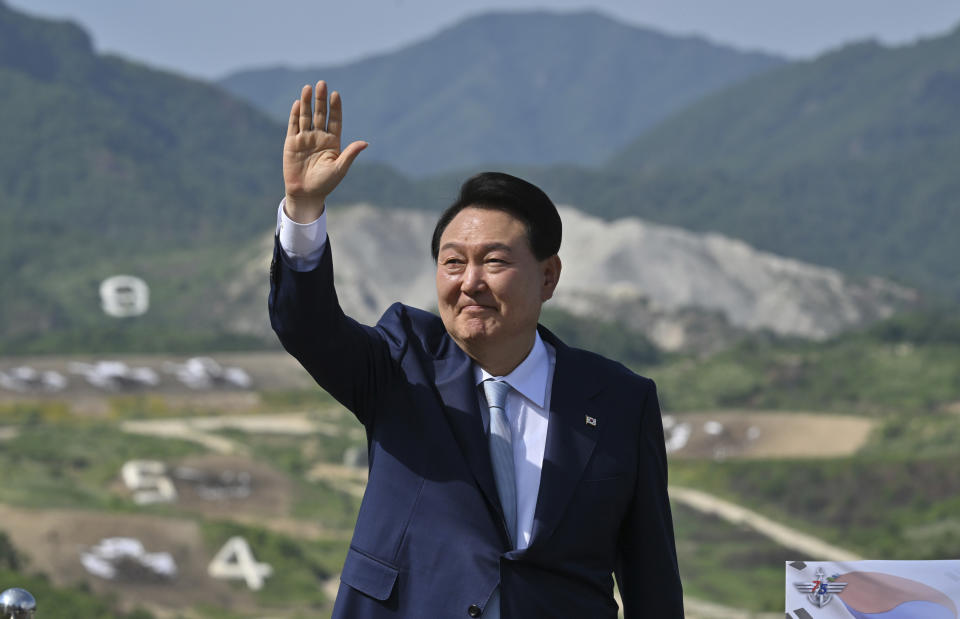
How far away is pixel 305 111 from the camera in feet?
11.8

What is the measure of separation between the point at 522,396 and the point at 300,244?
78cm

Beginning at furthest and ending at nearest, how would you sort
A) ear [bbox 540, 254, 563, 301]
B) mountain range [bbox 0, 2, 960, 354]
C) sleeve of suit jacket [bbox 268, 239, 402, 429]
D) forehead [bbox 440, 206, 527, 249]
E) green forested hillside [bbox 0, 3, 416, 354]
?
green forested hillside [bbox 0, 3, 416, 354] < mountain range [bbox 0, 2, 960, 354] < ear [bbox 540, 254, 563, 301] < forehead [bbox 440, 206, 527, 249] < sleeve of suit jacket [bbox 268, 239, 402, 429]

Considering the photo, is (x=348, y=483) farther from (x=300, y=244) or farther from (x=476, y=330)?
(x=300, y=244)

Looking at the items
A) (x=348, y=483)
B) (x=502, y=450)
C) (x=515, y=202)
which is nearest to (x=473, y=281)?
(x=515, y=202)

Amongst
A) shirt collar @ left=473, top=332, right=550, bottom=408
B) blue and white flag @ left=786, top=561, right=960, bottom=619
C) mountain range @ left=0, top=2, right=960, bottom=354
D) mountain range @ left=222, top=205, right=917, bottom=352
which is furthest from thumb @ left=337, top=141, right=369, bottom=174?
mountain range @ left=222, top=205, right=917, bottom=352

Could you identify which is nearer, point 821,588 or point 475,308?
point 475,308

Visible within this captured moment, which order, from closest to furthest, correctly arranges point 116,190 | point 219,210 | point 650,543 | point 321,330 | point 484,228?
point 321,330
point 484,228
point 650,543
point 116,190
point 219,210

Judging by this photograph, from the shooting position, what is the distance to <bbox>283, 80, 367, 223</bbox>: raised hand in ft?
11.7

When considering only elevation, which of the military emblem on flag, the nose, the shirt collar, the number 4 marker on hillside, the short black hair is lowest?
the military emblem on flag

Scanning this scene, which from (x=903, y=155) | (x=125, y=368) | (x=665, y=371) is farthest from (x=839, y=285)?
(x=903, y=155)

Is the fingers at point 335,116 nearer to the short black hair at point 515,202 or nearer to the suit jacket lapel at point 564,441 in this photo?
the short black hair at point 515,202

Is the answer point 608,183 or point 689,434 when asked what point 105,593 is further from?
point 608,183

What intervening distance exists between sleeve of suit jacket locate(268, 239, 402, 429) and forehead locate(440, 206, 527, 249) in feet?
1.20

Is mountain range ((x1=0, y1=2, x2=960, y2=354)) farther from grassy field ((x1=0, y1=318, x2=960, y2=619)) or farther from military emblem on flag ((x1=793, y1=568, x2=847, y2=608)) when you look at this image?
military emblem on flag ((x1=793, y1=568, x2=847, y2=608))
